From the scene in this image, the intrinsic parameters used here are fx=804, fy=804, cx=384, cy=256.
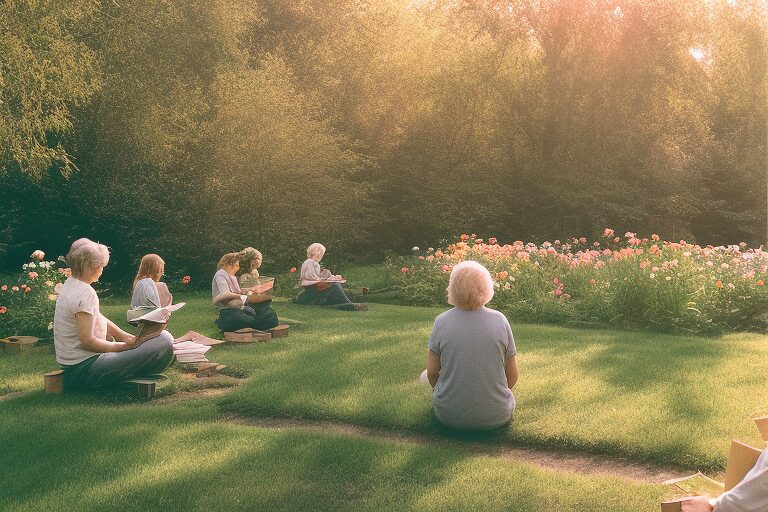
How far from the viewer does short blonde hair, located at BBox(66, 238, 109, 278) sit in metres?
6.32

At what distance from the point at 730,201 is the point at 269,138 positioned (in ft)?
49.2

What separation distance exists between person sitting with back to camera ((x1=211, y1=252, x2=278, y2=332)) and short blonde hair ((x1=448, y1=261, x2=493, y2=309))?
4.59 meters

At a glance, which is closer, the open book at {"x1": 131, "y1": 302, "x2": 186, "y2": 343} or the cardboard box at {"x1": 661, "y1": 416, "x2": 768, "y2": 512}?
the cardboard box at {"x1": 661, "y1": 416, "x2": 768, "y2": 512}

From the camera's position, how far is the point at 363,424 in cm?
607

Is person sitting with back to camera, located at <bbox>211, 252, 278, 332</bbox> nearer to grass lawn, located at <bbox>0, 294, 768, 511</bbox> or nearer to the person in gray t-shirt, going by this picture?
grass lawn, located at <bbox>0, 294, 768, 511</bbox>

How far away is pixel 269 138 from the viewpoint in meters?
17.8

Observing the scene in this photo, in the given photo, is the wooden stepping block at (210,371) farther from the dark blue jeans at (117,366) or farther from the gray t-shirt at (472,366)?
the gray t-shirt at (472,366)

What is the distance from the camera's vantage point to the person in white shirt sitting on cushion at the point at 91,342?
20.8 ft

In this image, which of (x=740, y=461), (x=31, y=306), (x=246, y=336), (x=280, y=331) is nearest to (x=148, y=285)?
(x=246, y=336)

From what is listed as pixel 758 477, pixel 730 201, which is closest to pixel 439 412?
pixel 758 477

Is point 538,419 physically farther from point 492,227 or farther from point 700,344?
point 492,227

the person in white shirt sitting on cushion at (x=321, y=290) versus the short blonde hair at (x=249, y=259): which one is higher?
the short blonde hair at (x=249, y=259)

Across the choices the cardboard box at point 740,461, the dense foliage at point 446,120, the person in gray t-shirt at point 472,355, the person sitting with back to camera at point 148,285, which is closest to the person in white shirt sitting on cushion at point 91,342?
the person sitting with back to camera at point 148,285

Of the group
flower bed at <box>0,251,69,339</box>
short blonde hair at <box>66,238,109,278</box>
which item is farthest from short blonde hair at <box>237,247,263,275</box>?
short blonde hair at <box>66,238,109,278</box>
